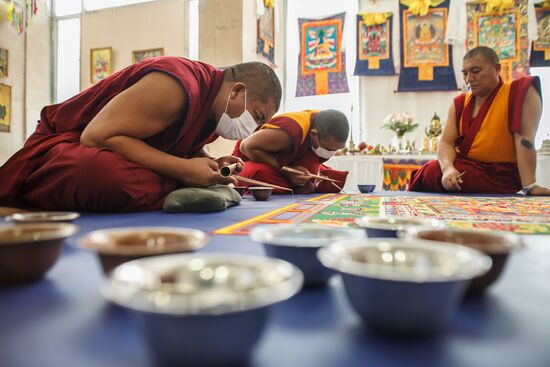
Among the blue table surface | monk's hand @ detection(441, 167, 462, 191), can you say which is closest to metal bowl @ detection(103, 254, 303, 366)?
the blue table surface

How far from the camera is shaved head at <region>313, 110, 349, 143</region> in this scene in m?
3.34

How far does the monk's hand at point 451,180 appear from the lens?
3.38 meters

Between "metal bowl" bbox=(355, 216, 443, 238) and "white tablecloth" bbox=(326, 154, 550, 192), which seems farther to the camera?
"white tablecloth" bbox=(326, 154, 550, 192)

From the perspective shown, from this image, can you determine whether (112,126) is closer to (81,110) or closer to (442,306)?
(81,110)

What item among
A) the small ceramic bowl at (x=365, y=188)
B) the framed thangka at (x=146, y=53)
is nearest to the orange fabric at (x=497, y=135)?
the small ceramic bowl at (x=365, y=188)

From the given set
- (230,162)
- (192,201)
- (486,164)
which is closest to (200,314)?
(192,201)

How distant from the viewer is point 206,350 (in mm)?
414

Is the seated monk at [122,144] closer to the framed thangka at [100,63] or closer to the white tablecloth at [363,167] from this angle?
the white tablecloth at [363,167]

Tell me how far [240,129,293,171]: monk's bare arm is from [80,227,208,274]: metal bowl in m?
2.45

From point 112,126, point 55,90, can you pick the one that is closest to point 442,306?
point 112,126

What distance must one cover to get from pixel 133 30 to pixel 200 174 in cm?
601

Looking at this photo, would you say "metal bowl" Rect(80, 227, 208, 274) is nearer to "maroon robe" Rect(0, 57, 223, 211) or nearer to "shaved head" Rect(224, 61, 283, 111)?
"maroon robe" Rect(0, 57, 223, 211)

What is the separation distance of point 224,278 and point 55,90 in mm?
8341

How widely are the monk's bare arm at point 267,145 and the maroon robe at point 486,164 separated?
145 cm
